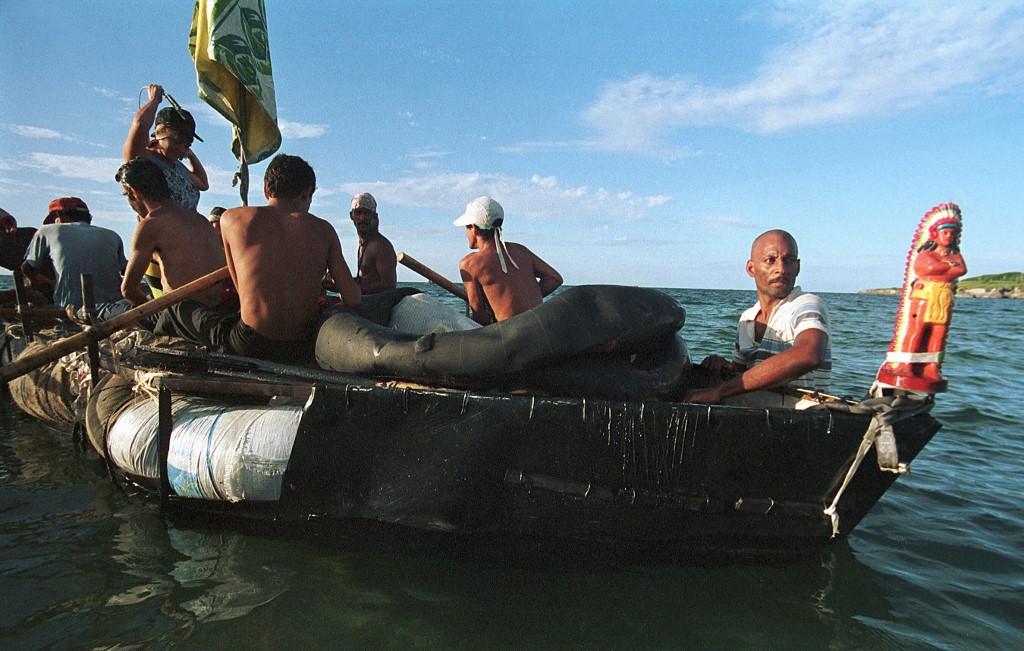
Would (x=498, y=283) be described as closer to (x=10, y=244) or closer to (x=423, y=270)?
(x=423, y=270)

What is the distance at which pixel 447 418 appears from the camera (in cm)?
259

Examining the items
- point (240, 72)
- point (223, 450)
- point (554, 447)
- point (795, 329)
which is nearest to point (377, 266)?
point (240, 72)

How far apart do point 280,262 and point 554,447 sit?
75.0 inches

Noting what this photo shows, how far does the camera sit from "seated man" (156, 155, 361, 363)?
3.43 metres

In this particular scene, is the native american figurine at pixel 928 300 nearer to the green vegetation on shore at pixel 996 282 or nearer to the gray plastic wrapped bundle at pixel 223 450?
the gray plastic wrapped bundle at pixel 223 450

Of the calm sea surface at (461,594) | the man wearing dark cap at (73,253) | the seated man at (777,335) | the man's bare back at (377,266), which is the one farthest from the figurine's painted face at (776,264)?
the man wearing dark cap at (73,253)

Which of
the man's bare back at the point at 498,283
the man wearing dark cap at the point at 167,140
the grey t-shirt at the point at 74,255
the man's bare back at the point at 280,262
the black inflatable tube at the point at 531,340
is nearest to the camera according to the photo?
the black inflatable tube at the point at 531,340

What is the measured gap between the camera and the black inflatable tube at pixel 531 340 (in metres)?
2.66

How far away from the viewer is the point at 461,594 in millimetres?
2660

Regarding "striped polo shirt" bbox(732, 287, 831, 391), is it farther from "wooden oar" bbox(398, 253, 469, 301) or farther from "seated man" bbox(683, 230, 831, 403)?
"wooden oar" bbox(398, 253, 469, 301)

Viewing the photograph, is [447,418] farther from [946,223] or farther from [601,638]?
[946,223]

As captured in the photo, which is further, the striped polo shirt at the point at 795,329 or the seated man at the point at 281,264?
the seated man at the point at 281,264

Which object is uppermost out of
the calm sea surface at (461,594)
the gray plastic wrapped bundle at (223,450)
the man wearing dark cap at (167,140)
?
the man wearing dark cap at (167,140)

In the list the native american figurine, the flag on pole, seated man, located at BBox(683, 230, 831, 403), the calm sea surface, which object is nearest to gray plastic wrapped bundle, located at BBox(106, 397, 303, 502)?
the calm sea surface
